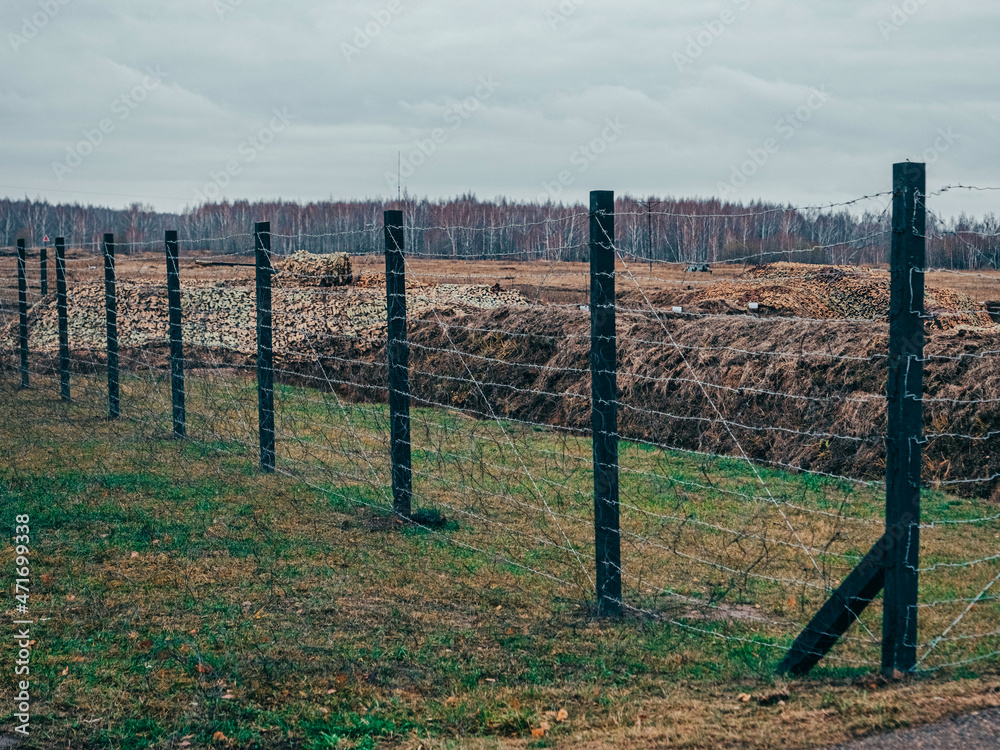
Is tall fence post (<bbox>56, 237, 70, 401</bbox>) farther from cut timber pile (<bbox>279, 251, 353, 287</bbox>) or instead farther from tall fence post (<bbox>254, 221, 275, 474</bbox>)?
cut timber pile (<bbox>279, 251, 353, 287</bbox>)

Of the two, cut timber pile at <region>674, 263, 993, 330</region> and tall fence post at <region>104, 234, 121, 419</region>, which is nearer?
tall fence post at <region>104, 234, 121, 419</region>

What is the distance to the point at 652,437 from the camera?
11.8 meters

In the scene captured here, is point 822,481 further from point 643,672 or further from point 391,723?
point 391,723

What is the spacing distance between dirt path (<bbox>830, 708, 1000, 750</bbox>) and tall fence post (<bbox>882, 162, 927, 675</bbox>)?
667mm

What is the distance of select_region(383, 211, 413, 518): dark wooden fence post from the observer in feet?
25.0

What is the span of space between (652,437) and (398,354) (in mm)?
5076

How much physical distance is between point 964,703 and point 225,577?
4.56m

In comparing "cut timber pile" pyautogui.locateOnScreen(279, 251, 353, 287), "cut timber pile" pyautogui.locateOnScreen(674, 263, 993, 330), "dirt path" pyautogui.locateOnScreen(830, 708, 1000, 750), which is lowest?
"dirt path" pyautogui.locateOnScreen(830, 708, 1000, 750)

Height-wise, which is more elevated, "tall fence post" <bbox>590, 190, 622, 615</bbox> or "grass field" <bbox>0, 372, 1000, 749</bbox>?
"tall fence post" <bbox>590, 190, 622, 615</bbox>

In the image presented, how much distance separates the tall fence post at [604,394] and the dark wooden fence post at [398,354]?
2.36 meters

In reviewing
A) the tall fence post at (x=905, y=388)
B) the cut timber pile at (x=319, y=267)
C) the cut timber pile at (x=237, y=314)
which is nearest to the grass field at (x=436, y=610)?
the tall fence post at (x=905, y=388)

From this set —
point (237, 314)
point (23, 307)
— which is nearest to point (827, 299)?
point (237, 314)

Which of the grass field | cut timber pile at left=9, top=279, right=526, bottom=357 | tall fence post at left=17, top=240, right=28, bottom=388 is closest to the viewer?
Result: the grass field

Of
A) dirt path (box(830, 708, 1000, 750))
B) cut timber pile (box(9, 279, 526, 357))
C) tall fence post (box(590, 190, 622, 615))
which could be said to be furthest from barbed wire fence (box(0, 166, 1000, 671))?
dirt path (box(830, 708, 1000, 750))
